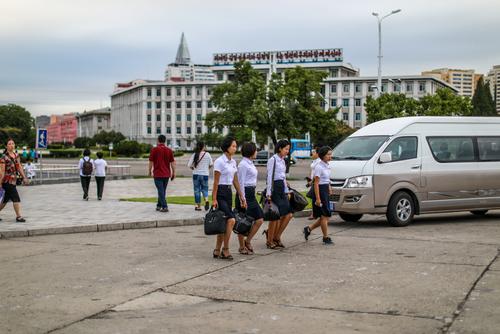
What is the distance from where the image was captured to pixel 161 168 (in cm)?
1689

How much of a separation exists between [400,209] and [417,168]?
1039 millimetres

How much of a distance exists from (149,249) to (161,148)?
622 centimetres

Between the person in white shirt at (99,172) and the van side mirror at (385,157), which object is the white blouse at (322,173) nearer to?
the van side mirror at (385,157)

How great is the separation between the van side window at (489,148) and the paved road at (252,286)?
4.09 metres

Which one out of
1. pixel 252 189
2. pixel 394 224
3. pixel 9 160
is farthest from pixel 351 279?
pixel 9 160

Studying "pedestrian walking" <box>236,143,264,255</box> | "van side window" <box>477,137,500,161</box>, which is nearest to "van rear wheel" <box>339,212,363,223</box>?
"van side window" <box>477,137,500,161</box>

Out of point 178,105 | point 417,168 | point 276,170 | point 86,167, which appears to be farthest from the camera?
point 178,105

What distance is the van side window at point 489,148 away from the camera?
1582cm

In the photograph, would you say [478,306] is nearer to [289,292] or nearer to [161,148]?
[289,292]

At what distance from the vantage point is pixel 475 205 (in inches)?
607

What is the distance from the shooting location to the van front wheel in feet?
46.6

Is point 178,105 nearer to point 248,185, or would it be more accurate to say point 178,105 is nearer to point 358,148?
point 358,148

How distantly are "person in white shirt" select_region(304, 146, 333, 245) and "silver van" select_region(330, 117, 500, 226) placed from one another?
2.56 m

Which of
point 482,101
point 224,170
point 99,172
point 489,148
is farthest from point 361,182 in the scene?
point 482,101
